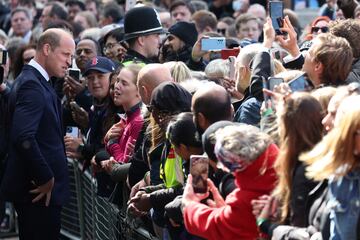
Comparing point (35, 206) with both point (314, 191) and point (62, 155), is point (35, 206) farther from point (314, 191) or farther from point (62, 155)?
point (314, 191)

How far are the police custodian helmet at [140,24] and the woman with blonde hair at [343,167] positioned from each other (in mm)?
5438

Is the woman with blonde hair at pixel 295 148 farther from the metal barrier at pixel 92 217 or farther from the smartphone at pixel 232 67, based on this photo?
the smartphone at pixel 232 67

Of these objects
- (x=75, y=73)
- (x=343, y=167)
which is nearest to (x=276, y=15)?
(x=75, y=73)

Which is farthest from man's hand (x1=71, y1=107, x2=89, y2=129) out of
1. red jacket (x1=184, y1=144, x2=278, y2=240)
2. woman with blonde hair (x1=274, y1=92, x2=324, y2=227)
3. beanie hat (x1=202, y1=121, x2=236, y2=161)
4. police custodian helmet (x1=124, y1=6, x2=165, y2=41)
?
woman with blonde hair (x1=274, y1=92, x2=324, y2=227)

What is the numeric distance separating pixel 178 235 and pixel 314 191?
168 centimetres

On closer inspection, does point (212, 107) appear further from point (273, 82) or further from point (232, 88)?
point (232, 88)

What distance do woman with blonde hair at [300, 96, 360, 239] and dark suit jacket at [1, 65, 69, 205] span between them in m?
4.28

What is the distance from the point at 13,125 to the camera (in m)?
9.06

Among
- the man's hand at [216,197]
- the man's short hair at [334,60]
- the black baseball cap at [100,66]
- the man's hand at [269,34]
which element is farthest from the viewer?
the black baseball cap at [100,66]

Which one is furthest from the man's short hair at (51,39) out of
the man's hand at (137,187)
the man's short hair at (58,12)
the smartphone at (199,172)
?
the man's short hair at (58,12)

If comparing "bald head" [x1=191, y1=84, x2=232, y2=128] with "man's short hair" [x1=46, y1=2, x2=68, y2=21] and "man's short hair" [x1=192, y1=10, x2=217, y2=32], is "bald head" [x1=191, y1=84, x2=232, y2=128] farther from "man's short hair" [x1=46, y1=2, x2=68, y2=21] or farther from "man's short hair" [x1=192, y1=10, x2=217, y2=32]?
"man's short hair" [x1=46, y1=2, x2=68, y2=21]

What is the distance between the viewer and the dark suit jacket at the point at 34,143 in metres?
8.95

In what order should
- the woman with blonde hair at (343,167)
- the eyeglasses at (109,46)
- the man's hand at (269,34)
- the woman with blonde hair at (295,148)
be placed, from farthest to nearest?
the eyeglasses at (109,46) < the man's hand at (269,34) < the woman with blonde hair at (295,148) < the woman with blonde hair at (343,167)

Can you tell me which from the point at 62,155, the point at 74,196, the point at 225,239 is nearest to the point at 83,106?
the point at 74,196
